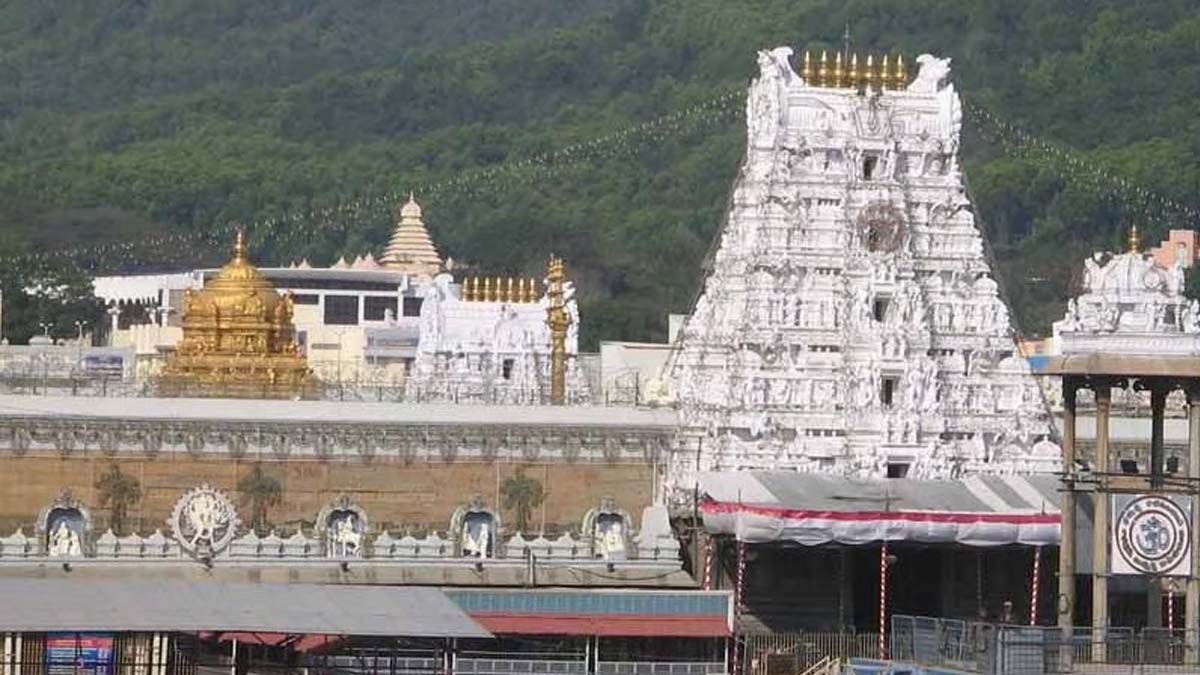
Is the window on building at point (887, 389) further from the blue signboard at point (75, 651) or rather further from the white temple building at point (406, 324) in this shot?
the blue signboard at point (75, 651)

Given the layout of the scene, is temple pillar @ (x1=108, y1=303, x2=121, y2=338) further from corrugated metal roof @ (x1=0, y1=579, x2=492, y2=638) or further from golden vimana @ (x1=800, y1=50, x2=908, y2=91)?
corrugated metal roof @ (x1=0, y1=579, x2=492, y2=638)

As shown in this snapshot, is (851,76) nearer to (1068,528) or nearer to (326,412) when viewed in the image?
(326,412)

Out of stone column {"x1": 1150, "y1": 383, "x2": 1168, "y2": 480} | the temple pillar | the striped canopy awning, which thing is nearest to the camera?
stone column {"x1": 1150, "y1": 383, "x2": 1168, "y2": 480}

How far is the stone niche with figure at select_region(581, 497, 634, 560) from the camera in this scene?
62406mm

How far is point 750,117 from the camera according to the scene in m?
67.2

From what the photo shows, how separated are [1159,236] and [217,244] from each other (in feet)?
127

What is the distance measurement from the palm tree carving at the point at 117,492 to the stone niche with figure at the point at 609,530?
6393 millimetres

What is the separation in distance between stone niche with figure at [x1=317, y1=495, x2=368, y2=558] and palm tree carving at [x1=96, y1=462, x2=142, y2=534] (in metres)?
2.65

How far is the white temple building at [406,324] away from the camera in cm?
8562

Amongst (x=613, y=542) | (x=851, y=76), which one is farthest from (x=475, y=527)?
(x=851, y=76)

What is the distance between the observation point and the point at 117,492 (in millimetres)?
66375

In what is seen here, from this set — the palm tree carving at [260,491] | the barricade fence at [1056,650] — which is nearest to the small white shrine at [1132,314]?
the barricade fence at [1056,650]

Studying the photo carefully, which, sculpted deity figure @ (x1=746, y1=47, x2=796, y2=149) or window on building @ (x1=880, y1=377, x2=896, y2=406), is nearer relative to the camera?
window on building @ (x1=880, y1=377, x2=896, y2=406)

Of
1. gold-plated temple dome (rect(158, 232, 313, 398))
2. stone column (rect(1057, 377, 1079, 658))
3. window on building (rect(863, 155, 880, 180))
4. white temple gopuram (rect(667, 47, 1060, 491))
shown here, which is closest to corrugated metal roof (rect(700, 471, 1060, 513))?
white temple gopuram (rect(667, 47, 1060, 491))
